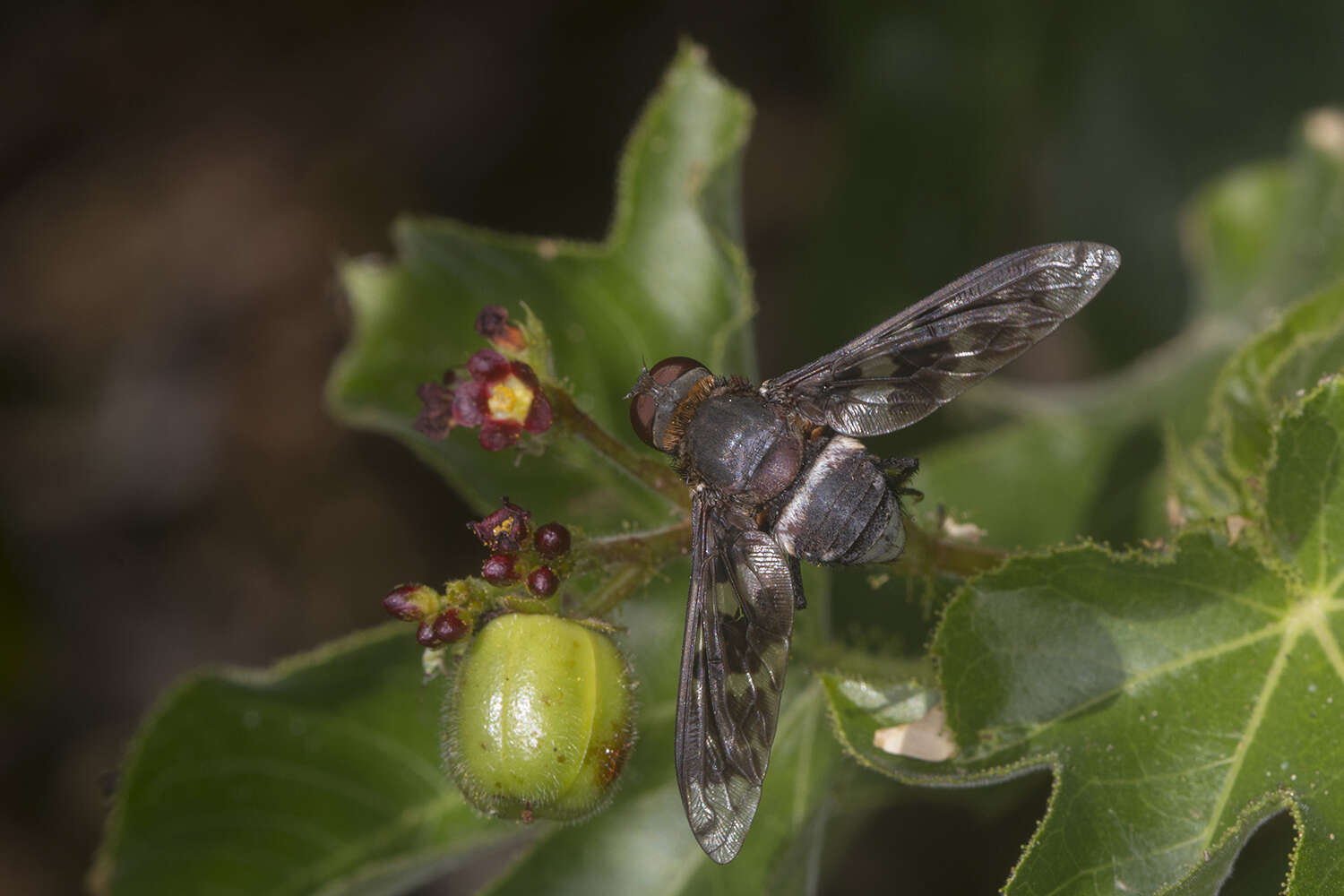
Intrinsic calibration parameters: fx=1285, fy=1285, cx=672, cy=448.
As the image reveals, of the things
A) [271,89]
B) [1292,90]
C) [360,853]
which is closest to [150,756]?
[360,853]

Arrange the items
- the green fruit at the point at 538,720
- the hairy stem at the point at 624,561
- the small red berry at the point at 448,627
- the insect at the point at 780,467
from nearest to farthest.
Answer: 1. the green fruit at the point at 538,720
2. the small red berry at the point at 448,627
3. the insect at the point at 780,467
4. the hairy stem at the point at 624,561

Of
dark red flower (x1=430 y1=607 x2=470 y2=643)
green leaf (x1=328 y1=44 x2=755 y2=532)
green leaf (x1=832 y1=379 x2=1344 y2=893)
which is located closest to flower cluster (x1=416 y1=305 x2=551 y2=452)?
dark red flower (x1=430 y1=607 x2=470 y2=643)

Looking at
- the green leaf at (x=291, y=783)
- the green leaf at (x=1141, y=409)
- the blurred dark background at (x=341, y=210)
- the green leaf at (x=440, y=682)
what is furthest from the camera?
the blurred dark background at (x=341, y=210)

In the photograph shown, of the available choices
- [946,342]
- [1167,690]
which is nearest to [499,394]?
[946,342]

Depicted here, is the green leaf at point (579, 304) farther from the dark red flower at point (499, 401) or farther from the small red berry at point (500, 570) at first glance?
the small red berry at point (500, 570)

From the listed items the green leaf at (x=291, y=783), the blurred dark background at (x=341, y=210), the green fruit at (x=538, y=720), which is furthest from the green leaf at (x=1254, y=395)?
the blurred dark background at (x=341, y=210)

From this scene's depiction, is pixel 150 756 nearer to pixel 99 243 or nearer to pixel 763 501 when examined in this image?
pixel 763 501
